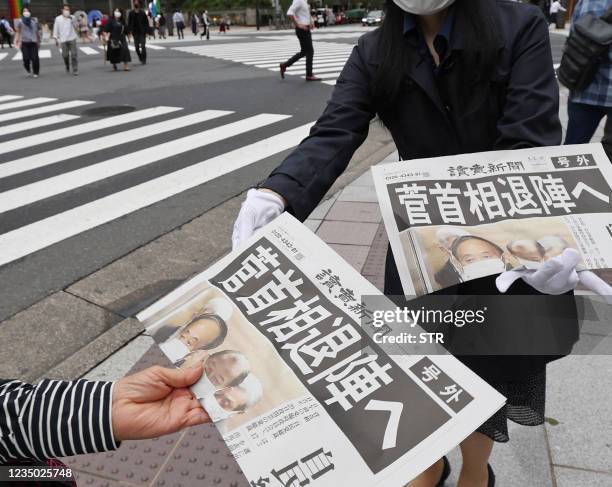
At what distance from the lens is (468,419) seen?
987 mm

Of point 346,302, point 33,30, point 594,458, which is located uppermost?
point 33,30

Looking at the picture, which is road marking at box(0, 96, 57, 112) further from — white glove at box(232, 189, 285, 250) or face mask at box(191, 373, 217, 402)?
face mask at box(191, 373, 217, 402)

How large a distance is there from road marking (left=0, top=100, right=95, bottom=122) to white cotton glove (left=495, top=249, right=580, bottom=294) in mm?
9123

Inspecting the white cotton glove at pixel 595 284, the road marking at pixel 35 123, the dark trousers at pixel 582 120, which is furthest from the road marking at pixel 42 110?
the white cotton glove at pixel 595 284

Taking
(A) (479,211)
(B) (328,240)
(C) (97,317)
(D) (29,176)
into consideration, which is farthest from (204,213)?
(A) (479,211)

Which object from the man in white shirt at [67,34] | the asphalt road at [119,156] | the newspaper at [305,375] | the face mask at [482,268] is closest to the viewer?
the newspaper at [305,375]

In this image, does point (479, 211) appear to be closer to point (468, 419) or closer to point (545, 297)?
point (545, 297)

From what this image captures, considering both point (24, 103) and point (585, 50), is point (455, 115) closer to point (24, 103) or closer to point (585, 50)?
point (585, 50)

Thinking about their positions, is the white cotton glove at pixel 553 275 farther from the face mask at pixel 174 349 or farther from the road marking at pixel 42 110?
the road marking at pixel 42 110

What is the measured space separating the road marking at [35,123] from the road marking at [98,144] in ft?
4.73

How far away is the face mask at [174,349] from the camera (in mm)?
1114

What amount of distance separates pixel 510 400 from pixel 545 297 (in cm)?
40

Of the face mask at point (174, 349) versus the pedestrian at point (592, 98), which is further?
the pedestrian at point (592, 98)

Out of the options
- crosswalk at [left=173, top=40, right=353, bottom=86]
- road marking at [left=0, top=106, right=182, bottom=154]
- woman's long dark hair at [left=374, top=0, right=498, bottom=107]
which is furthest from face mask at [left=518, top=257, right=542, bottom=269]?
crosswalk at [left=173, top=40, right=353, bottom=86]
